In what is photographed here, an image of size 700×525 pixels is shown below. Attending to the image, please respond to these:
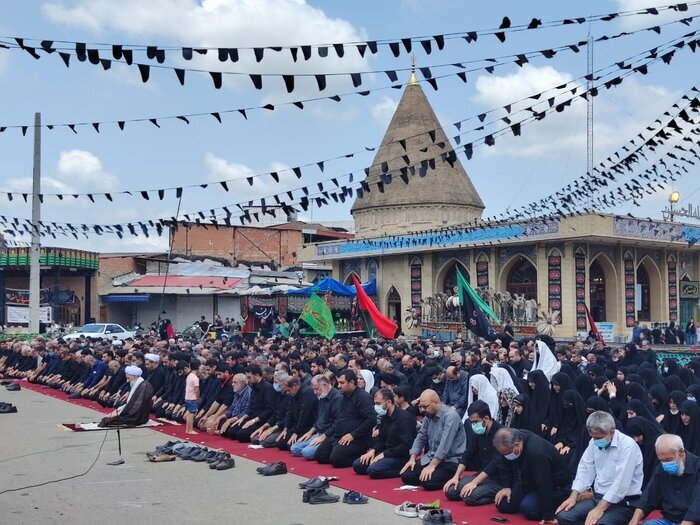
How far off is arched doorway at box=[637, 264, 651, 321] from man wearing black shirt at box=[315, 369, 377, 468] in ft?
73.6

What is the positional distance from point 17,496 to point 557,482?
5.33 meters

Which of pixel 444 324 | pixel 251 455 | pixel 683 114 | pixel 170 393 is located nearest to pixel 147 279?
pixel 444 324

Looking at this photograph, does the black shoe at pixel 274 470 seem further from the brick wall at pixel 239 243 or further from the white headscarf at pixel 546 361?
the brick wall at pixel 239 243

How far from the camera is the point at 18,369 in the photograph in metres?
23.1

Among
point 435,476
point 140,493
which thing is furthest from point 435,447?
point 140,493

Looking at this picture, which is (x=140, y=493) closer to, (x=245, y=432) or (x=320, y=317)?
(x=245, y=432)

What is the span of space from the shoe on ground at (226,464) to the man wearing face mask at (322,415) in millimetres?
1003

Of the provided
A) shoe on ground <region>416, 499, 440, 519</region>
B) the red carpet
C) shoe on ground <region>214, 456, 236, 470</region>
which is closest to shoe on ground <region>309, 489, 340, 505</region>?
the red carpet

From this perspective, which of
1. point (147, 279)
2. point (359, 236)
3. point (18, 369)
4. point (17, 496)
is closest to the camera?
point (17, 496)

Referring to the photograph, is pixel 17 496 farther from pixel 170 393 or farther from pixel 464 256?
pixel 464 256

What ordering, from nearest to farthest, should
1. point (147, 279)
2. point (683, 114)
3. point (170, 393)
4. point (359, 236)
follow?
point (683, 114) < point (170, 393) < point (359, 236) < point (147, 279)

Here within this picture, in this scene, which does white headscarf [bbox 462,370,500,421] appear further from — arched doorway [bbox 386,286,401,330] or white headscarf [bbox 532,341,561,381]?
arched doorway [bbox 386,286,401,330]

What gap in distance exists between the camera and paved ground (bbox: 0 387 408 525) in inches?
303

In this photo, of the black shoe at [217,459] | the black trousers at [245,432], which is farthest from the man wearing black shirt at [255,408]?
the black shoe at [217,459]
